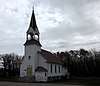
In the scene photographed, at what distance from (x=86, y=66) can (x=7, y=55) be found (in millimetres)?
29797

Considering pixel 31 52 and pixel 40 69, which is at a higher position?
pixel 31 52

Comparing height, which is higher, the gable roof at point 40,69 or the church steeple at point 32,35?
the church steeple at point 32,35

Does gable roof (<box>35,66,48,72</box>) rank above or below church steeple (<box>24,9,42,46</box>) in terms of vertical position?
below

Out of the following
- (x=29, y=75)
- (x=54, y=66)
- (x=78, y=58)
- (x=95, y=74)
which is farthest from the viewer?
(x=78, y=58)

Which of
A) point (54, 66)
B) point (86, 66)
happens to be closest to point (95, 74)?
point (86, 66)

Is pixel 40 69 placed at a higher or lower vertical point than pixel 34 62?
lower

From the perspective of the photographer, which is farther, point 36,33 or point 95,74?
point 95,74

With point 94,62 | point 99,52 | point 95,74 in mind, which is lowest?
point 95,74

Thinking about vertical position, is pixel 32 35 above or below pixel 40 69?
above

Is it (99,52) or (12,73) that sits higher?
(99,52)

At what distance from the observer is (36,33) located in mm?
38656

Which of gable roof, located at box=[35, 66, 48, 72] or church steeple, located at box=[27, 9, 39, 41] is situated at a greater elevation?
church steeple, located at box=[27, 9, 39, 41]

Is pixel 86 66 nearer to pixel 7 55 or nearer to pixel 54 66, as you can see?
pixel 54 66

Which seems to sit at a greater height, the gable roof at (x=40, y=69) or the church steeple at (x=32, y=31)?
the church steeple at (x=32, y=31)
